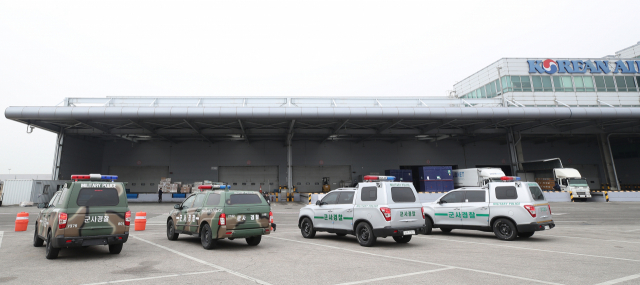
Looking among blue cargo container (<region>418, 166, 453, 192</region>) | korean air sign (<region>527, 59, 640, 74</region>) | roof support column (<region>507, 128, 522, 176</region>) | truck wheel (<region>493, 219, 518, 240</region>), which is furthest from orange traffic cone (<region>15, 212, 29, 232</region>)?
korean air sign (<region>527, 59, 640, 74</region>)

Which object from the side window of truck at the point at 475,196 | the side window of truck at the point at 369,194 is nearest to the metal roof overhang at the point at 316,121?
the side window of truck at the point at 475,196

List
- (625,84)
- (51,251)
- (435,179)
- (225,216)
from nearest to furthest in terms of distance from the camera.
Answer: (51,251) → (225,216) → (435,179) → (625,84)

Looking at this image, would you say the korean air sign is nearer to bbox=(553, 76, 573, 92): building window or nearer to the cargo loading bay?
bbox=(553, 76, 573, 92): building window

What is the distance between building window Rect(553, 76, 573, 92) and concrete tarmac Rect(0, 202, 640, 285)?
3565 cm

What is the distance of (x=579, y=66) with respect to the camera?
39.9m

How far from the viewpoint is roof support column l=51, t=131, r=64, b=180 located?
31.4 meters

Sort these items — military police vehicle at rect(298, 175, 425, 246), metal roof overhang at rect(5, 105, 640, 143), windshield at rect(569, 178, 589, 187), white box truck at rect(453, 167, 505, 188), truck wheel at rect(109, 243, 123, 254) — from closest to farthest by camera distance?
truck wheel at rect(109, 243, 123, 254) < military police vehicle at rect(298, 175, 425, 246) < metal roof overhang at rect(5, 105, 640, 143) < windshield at rect(569, 178, 589, 187) < white box truck at rect(453, 167, 505, 188)

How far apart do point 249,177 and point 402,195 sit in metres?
33.6

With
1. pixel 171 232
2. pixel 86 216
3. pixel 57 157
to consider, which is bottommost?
pixel 171 232

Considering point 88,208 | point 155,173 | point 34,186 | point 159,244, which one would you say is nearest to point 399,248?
point 159,244

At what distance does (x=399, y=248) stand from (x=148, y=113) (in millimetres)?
25648

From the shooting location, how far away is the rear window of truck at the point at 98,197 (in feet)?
24.6

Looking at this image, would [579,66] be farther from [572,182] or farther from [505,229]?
[505,229]

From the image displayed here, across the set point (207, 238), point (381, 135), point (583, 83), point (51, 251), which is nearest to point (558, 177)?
point (583, 83)
